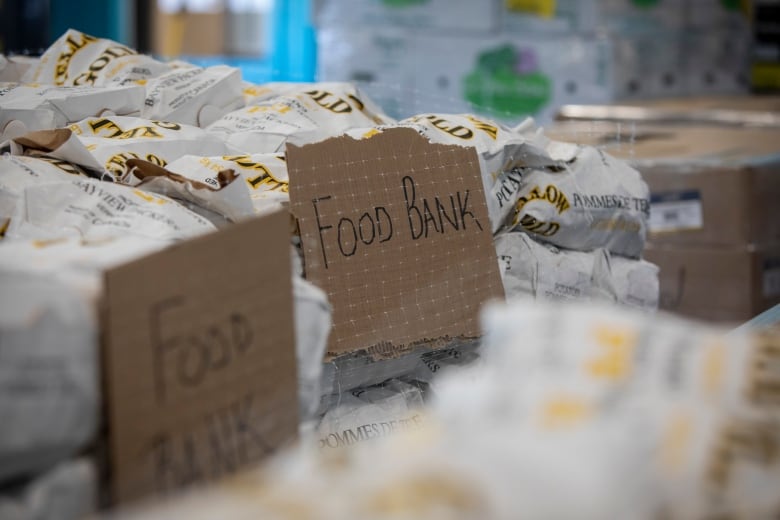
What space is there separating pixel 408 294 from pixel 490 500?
949 mm

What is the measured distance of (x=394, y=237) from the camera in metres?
1.65

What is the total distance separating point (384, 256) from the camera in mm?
1639

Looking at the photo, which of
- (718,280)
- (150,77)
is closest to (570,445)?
(150,77)

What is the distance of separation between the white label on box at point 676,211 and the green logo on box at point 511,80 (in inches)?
70.0

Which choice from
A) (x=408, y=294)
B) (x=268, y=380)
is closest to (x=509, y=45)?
(x=408, y=294)

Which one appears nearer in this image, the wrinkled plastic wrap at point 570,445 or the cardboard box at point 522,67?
the wrinkled plastic wrap at point 570,445

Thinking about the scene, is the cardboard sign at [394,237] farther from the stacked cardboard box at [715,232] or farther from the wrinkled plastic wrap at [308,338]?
the stacked cardboard box at [715,232]

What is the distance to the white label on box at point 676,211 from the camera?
2797 millimetres

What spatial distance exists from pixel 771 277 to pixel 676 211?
0.33 m

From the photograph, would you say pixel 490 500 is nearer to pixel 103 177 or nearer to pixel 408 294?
pixel 408 294

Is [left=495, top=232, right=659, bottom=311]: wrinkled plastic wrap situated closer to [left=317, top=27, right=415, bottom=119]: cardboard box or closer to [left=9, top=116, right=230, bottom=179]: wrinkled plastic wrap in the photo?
[left=9, top=116, right=230, bottom=179]: wrinkled plastic wrap

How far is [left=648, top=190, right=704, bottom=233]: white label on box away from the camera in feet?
9.18

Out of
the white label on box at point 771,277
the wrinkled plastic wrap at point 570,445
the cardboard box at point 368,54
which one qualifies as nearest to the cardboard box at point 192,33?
the cardboard box at point 368,54

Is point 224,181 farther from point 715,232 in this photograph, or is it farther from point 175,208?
point 715,232
